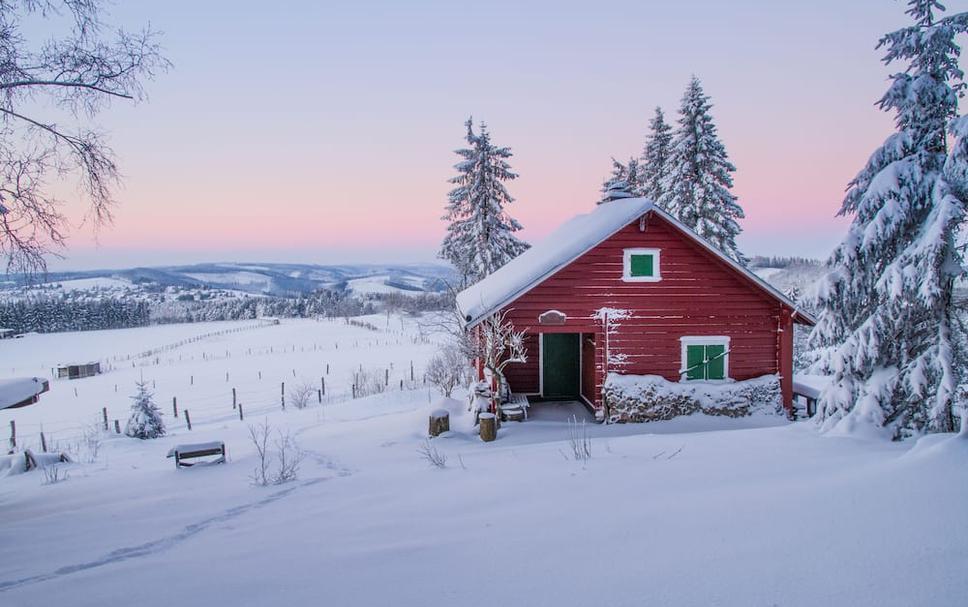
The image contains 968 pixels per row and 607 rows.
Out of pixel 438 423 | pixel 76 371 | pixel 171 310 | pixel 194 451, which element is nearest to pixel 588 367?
pixel 438 423

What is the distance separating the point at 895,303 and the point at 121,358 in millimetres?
78463

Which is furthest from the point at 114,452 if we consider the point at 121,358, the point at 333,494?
the point at 121,358

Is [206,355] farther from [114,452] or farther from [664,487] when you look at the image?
[664,487]

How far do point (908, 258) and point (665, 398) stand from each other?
23.9 feet

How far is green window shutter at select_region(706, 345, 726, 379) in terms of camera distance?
14.9 meters

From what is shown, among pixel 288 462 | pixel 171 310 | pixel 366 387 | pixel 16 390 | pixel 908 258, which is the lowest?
pixel 366 387

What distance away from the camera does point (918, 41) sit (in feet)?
26.3

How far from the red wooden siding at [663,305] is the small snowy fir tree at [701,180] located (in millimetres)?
11209

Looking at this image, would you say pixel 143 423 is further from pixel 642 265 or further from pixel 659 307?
pixel 659 307

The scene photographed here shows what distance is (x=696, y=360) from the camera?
48.7 feet

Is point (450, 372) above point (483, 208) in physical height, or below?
below

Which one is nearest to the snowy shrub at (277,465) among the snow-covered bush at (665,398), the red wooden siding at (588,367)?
the snow-covered bush at (665,398)

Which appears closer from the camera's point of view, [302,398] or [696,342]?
[696,342]

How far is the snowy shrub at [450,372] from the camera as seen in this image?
2438 centimetres
